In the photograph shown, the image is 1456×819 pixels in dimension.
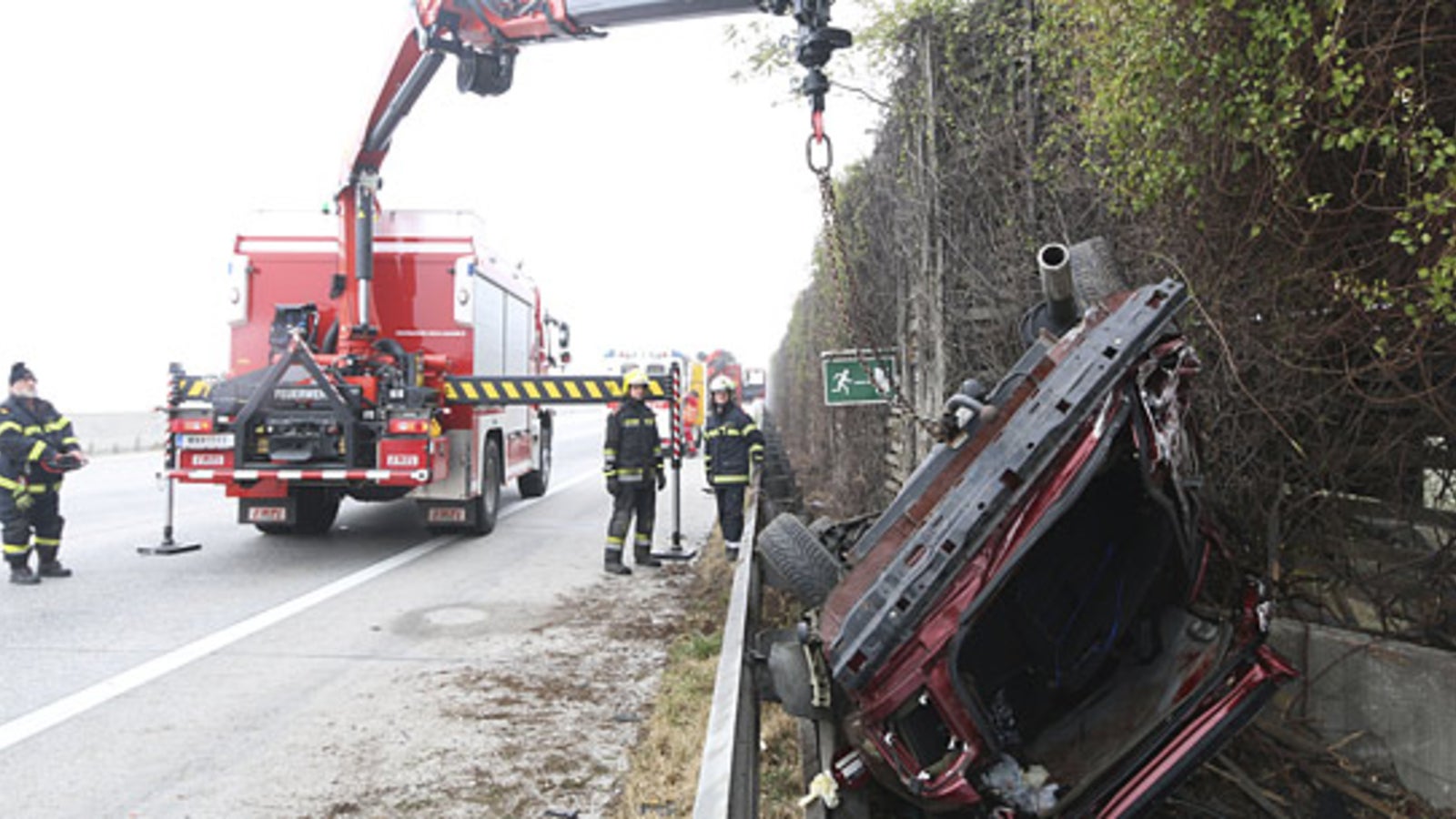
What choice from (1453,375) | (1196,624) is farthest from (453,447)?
(1453,375)

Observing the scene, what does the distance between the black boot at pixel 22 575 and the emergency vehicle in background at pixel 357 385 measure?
1.36m

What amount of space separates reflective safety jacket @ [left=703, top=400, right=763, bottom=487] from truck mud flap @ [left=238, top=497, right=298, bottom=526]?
4.34 metres

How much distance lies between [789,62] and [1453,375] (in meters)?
5.56

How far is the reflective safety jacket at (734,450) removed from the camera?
8.60 meters

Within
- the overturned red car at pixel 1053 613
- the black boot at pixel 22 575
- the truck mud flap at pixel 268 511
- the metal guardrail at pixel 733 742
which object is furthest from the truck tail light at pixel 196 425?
the overturned red car at pixel 1053 613

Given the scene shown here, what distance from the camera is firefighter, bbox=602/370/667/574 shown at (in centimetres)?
859

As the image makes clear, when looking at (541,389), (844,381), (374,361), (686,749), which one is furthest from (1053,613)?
(374,361)

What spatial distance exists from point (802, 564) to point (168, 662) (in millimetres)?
4153

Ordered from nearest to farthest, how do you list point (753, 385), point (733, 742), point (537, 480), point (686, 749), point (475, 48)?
point (733, 742)
point (686, 749)
point (475, 48)
point (537, 480)
point (753, 385)

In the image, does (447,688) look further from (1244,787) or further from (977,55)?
(977,55)

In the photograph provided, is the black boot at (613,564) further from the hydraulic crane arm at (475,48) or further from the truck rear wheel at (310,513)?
the truck rear wheel at (310,513)

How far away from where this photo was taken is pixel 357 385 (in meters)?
8.62

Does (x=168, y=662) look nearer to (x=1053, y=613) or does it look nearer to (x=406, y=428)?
(x=406, y=428)

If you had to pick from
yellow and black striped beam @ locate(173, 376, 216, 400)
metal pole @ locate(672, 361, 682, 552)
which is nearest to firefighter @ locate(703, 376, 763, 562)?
metal pole @ locate(672, 361, 682, 552)
